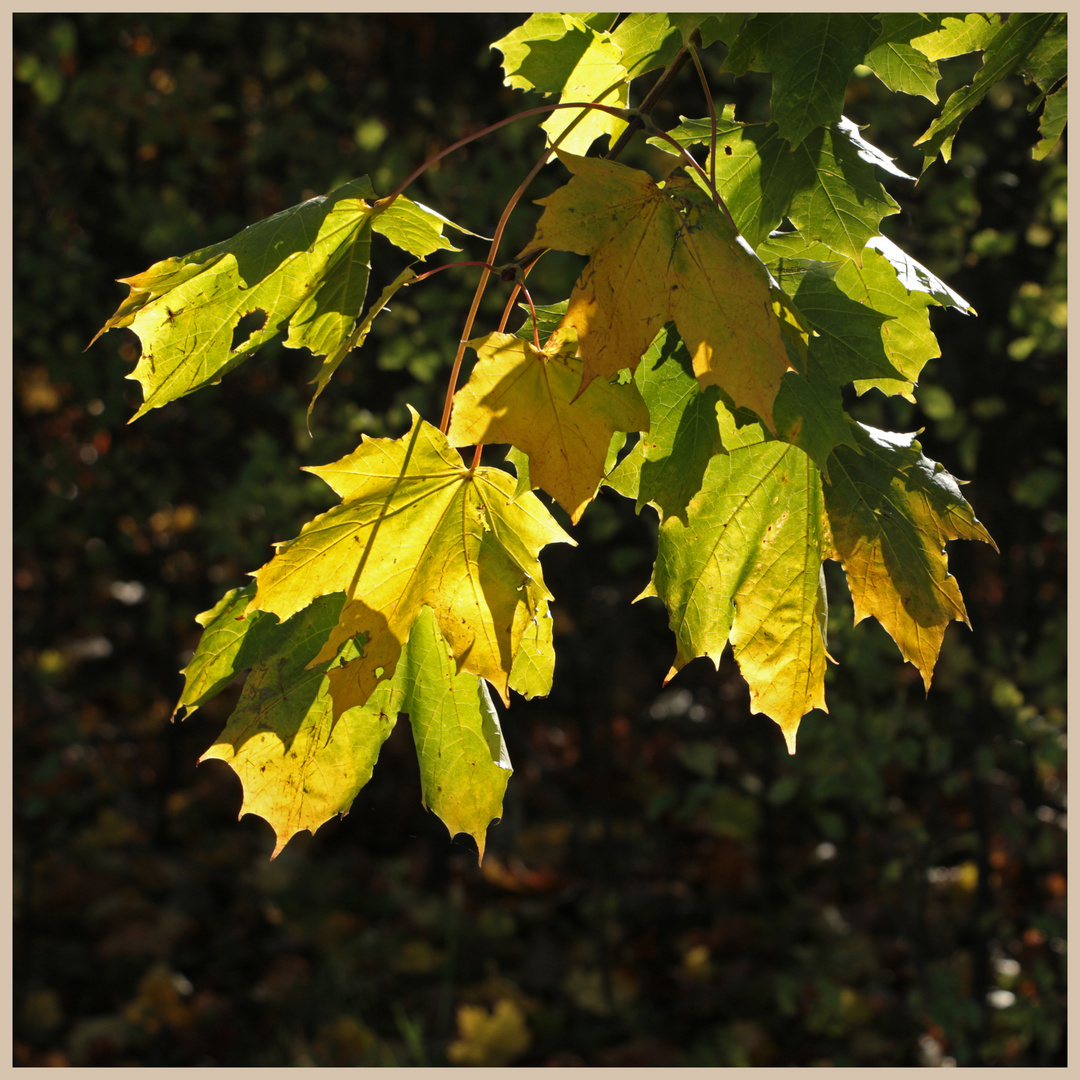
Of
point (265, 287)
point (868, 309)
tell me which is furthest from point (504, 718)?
point (868, 309)

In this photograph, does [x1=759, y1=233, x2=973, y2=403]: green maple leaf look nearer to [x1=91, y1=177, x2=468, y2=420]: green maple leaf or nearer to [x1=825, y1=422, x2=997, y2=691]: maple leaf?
[x1=825, y1=422, x2=997, y2=691]: maple leaf

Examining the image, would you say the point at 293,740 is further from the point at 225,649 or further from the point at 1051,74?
the point at 1051,74

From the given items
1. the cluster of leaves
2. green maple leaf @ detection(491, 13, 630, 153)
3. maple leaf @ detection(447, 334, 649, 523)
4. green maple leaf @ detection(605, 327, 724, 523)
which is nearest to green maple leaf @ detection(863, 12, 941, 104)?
the cluster of leaves

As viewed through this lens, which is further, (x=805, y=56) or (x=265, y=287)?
(x=265, y=287)

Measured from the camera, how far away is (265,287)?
0.98m

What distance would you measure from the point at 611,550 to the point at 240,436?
128 cm

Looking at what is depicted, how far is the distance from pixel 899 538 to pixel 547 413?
31 cm

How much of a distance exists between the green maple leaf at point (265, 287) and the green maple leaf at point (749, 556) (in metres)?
0.35

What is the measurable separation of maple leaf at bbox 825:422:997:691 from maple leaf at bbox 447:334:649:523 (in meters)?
0.20

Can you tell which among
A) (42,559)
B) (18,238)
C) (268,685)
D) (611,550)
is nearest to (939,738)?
(611,550)

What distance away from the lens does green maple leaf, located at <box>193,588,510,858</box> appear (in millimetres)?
910

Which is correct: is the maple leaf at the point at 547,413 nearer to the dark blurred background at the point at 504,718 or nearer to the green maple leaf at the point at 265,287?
the green maple leaf at the point at 265,287

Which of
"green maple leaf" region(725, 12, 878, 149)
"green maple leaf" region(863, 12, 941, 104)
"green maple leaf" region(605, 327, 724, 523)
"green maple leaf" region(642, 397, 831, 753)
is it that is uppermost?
"green maple leaf" region(725, 12, 878, 149)

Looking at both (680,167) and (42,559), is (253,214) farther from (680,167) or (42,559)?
(680,167)
